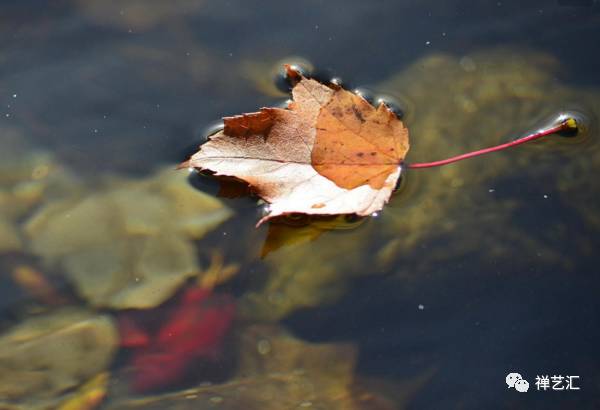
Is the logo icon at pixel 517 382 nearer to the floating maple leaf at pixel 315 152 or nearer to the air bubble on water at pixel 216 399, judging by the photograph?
the floating maple leaf at pixel 315 152

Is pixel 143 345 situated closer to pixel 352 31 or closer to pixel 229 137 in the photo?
pixel 229 137

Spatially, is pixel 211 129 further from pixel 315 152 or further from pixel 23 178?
pixel 23 178

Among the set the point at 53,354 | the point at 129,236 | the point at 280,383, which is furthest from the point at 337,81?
the point at 53,354

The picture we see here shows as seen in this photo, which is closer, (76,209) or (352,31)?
(76,209)

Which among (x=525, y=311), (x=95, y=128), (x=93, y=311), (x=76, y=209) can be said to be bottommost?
(x=525, y=311)

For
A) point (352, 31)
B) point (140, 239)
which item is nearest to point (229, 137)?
point (140, 239)
